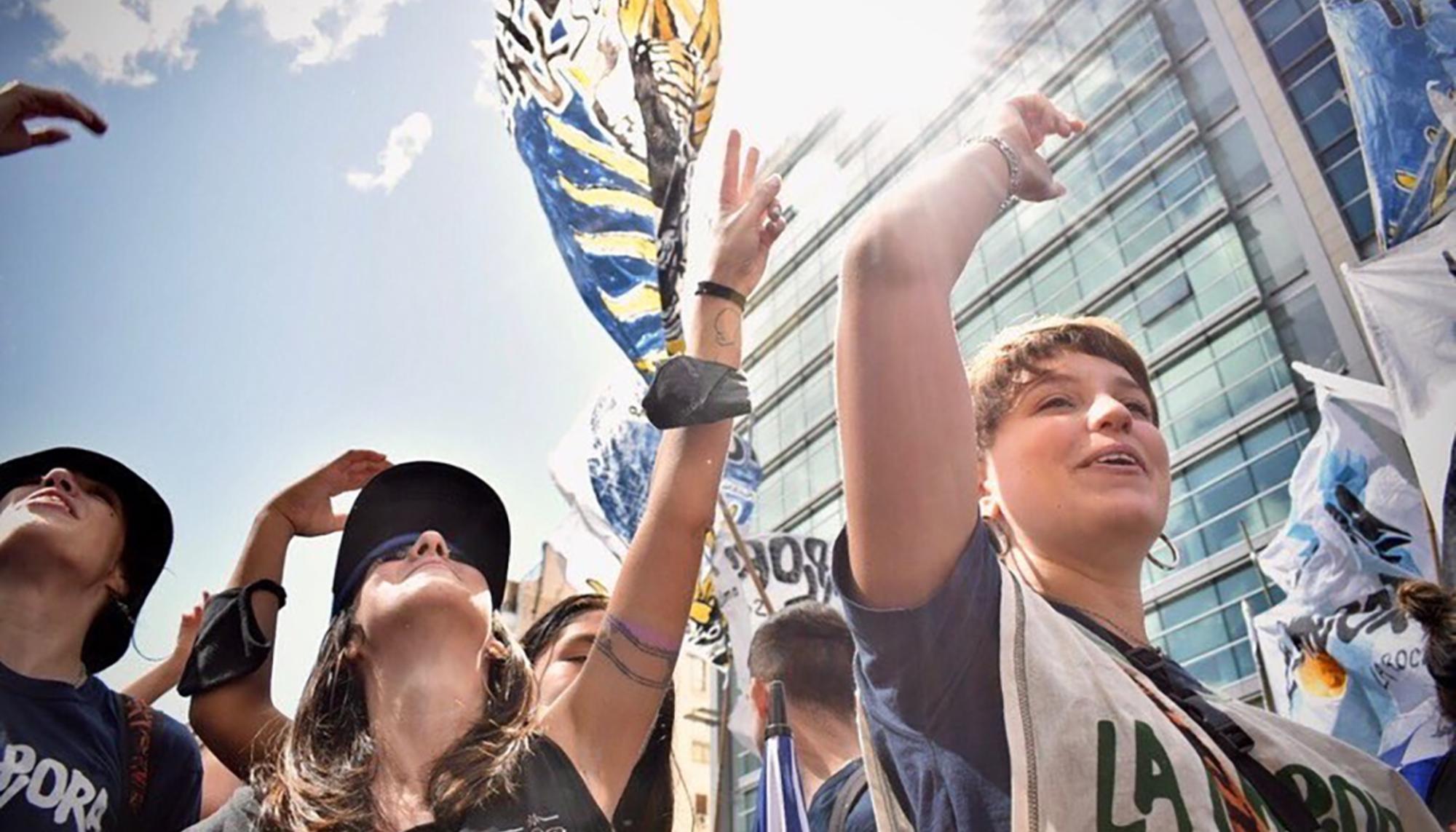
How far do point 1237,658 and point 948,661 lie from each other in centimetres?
2078

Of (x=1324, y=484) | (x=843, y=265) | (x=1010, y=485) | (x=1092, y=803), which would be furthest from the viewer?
(x=1324, y=484)

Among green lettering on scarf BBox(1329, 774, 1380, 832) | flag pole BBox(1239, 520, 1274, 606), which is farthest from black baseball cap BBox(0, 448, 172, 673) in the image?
flag pole BBox(1239, 520, 1274, 606)

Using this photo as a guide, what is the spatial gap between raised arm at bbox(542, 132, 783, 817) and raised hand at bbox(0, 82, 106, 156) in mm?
1555

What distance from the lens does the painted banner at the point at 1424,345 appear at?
15.7ft

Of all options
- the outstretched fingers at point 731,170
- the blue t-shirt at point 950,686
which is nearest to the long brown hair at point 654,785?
the blue t-shirt at point 950,686

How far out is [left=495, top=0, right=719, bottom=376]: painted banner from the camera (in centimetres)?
384

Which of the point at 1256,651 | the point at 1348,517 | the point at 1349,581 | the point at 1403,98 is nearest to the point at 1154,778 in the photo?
the point at 1403,98

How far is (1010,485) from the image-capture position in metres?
1.52

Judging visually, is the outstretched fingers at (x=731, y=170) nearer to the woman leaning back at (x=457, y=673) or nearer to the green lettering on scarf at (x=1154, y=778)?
the woman leaning back at (x=457, y=673)

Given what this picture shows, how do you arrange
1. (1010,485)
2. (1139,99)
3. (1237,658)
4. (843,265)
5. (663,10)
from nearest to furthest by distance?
1. (843,265)
2. (1010,485)
3. (663,10)
4. (1237,658)
5. (1139,99)

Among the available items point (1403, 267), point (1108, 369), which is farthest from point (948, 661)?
point (1403, 267)

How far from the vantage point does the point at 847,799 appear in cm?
214

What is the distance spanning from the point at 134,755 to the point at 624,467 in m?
4.62

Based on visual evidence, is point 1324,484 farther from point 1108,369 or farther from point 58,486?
point 58,486
